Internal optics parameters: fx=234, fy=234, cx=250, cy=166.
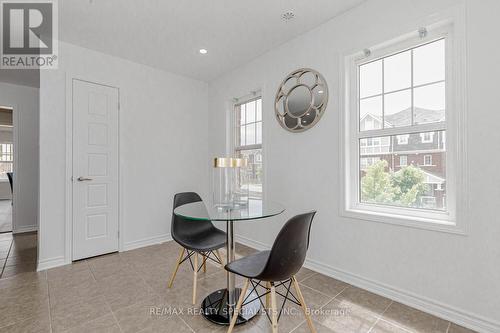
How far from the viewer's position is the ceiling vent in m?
2.46

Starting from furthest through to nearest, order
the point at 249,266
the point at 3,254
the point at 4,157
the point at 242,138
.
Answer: the point at 4,157
the point at 242,138
the point at 3,254
the point at 249,266

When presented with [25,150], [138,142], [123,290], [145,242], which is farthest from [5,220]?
[123,290]

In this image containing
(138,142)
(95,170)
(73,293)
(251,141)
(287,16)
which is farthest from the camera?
(251,141)

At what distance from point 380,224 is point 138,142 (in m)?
3.39

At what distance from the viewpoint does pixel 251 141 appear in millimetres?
3758

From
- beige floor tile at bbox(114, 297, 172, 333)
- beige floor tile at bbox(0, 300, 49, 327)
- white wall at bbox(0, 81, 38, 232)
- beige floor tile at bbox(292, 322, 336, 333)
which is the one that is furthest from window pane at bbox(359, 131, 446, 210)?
white wall at bbox(0, 81, 38, 232)

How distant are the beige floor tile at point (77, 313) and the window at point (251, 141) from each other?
7.32 ft

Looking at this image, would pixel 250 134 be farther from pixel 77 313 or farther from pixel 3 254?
pixel 3 254

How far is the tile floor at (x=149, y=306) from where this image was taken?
176cm

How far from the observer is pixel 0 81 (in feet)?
13.9

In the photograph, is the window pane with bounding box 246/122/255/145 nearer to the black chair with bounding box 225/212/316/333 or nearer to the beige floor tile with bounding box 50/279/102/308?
the black chair with bounding box 225/212/316/333

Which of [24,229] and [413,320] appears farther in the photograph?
[24,229]

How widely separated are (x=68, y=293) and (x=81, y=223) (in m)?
1.07

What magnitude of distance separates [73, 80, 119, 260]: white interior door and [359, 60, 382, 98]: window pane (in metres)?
3.25
